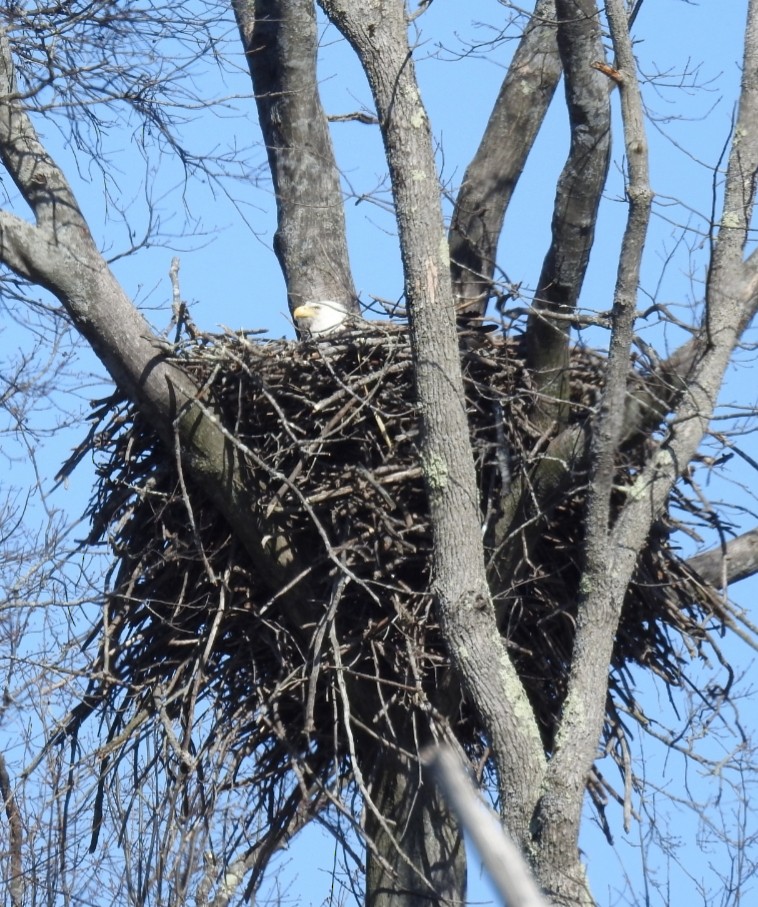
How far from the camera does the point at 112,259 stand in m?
4.67

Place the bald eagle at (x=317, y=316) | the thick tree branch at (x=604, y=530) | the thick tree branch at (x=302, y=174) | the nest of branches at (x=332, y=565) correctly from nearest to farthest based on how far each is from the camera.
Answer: the thick tree branch at (x=604, y=530), the nest of branches at (x=332, y=565), the bald eagle at (x=317, y=316), the thick tree branch at (x=302, y=174)

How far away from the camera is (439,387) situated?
13.6 ft

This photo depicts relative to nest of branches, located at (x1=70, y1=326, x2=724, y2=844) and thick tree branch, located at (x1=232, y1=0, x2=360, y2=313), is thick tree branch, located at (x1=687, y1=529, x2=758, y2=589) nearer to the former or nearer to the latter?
nest of branches, located at (x1=70, y1=326, x2=724, y2=844)

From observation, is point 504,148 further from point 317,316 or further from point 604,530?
point 604,530

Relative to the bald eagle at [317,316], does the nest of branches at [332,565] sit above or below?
below

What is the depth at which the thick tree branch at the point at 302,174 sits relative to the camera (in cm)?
628

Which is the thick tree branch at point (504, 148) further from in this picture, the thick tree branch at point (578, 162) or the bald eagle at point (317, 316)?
the thick tree branch at point (578, 162)

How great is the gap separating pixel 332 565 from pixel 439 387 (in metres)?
0.98

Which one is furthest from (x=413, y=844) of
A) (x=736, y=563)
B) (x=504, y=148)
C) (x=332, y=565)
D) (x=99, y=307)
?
(x=504, y=148)

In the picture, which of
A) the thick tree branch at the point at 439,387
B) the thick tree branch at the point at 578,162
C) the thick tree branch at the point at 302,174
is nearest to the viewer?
the thick tree branch at the point at 439,387

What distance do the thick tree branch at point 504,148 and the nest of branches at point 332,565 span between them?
3.60ft

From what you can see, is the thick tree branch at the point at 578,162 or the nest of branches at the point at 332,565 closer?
the thick tree branch at the point at 578,162

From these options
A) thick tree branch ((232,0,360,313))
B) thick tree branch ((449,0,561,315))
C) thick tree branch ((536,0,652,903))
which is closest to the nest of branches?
thick tree branch ((536,0,652,903))

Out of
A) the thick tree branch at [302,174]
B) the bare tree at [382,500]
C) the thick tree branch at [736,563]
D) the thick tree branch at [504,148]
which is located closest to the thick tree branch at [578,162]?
the bare tree at [382,500]
